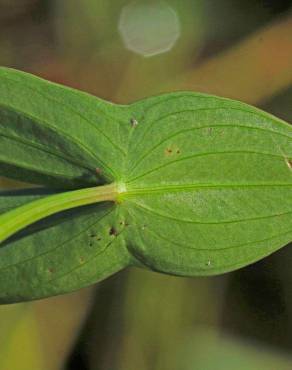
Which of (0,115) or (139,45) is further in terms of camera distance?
(139,45)

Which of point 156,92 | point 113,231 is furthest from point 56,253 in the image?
point 156,92

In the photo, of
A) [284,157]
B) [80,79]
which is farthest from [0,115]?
[80,79]

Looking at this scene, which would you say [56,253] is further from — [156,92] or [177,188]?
[156,92]

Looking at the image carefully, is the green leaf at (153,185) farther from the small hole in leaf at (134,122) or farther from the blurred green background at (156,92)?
the blurred green background at (156,92)

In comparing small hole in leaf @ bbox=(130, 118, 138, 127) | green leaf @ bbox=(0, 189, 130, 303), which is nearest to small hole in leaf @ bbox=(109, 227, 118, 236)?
green leaf @ bbox=(0, 189, 130, 303)

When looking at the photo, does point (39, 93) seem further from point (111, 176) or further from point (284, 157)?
point (284, 157)

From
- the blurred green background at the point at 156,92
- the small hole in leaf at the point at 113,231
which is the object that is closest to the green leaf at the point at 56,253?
the small hole in leaf at the point at 113,231
